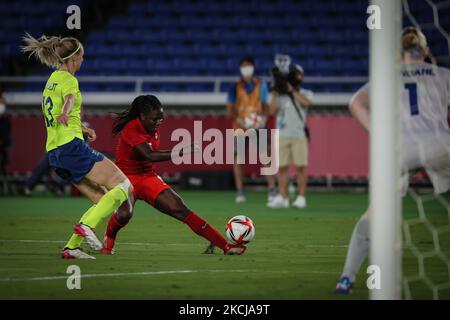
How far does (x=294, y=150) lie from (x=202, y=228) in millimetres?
7130

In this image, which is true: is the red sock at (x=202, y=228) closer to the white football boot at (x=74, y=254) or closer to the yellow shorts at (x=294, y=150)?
the white football boot at (x=74, y=254)

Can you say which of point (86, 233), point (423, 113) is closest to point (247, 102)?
point (86, 233)

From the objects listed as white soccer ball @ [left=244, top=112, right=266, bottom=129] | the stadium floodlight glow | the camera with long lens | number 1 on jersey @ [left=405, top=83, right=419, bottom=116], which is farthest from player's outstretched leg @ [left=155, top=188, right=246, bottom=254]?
white soccer ball @ [left=244, top=112, right=266, bottom=129]

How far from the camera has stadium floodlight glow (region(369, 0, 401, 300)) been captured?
17.8 ft

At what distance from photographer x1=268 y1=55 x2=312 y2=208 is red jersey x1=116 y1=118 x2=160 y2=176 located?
6.59 m

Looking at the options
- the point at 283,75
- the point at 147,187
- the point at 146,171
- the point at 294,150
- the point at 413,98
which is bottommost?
the point at 147,187

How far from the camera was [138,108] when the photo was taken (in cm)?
892

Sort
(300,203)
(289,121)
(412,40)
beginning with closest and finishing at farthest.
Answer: (412,40), (300,203), (289,121)

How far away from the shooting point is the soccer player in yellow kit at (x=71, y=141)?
27.7ft

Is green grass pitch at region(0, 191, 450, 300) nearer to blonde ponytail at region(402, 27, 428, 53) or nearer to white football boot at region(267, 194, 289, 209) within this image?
white football boot at region(267, 194, 289, 209)

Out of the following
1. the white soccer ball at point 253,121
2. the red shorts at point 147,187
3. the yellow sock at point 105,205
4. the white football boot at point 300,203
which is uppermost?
the white soccer ball at point 253,121

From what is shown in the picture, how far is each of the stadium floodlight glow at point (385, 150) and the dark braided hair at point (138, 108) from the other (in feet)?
12.1

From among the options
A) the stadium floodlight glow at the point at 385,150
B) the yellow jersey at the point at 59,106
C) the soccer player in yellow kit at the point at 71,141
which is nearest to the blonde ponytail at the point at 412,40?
the stadium floodlight glow at the point at 385,150

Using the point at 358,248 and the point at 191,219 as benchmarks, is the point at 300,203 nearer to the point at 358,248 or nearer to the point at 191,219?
the point at 191,219
